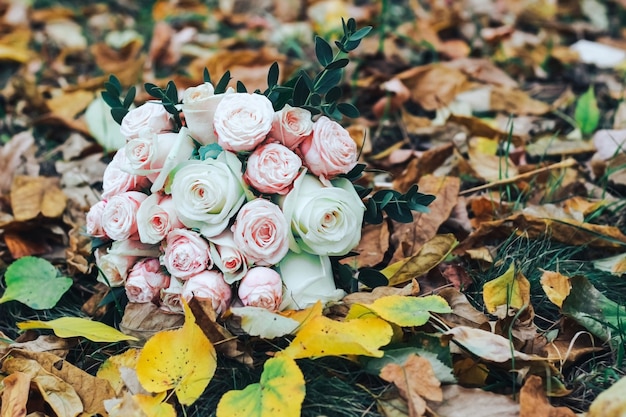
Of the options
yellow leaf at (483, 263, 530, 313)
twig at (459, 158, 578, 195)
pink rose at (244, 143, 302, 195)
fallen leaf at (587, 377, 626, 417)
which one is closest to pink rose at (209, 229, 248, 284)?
pink rose at (244, 143, 302, 195)

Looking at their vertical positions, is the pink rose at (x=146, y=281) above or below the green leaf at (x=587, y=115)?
above

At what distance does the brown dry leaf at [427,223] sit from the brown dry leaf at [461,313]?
0.72ft

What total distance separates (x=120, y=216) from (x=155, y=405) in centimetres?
34

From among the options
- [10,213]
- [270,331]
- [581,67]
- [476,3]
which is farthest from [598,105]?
[10,213]

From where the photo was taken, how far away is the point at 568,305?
A: 1277mm

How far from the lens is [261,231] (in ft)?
3.96

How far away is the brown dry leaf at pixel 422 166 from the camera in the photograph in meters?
1.79

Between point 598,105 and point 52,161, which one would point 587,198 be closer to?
point 598,105

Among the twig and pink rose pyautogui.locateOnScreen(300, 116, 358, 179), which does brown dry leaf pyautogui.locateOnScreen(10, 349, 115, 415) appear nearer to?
pink rose pyautogui.locateOnScreen(300, 116, 358, 179)

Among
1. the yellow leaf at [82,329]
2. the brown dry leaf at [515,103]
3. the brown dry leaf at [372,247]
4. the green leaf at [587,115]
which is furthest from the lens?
the brown dry leaf at [515,103]

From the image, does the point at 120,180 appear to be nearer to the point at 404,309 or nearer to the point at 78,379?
the point at 78,379

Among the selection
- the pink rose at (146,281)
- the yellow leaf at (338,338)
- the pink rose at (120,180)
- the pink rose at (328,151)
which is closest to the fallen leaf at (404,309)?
the yellow leaf at (338,338)

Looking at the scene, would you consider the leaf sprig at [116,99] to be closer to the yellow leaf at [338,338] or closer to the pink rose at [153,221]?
the pink rose at [153,221]

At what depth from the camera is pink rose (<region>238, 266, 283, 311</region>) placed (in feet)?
3.95
